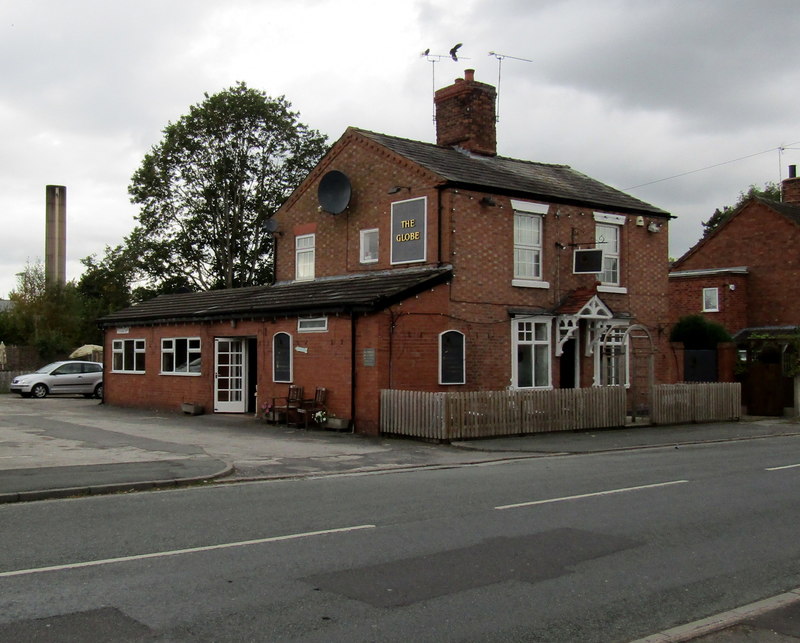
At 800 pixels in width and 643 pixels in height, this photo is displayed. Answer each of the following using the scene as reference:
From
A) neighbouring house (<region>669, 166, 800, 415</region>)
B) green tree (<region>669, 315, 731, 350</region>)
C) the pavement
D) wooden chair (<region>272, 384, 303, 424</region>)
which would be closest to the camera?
the pavement

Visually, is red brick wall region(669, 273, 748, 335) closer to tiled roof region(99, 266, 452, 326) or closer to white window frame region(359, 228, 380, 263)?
white window frame region(359, 228, 380, 263)

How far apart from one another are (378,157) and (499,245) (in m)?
4.49

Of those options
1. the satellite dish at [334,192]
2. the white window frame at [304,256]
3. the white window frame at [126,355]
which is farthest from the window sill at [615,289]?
the white window frame at [126,355]

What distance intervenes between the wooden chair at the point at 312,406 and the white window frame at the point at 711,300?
2182 centimetres

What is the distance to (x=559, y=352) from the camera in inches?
904

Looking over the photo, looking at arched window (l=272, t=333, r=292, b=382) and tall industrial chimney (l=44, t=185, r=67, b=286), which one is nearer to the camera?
arched window (l=272, t=333, r=292, b=382)

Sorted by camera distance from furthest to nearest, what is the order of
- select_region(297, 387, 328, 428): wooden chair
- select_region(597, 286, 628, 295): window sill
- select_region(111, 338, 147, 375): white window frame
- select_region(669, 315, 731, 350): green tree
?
select_region(669, 315, 731, 350): green tree → select_region(111, 338, 147, 375): white window frame → select_region(597, 286, 628, 295): window sill → select_region(297, 387, 328, 428): wooden chair

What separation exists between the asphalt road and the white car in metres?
26.2

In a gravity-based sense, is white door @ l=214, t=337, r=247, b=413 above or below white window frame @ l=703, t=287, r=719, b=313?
below

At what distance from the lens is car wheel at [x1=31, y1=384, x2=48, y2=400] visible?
34.8 m

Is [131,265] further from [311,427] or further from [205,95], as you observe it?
[311,427]

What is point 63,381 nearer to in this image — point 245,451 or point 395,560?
point 245,451

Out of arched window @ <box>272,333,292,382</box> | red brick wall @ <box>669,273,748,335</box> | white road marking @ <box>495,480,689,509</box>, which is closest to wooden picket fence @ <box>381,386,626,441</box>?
arched window @ <box>272,333,292,382</box>

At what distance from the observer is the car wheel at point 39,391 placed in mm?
34844
